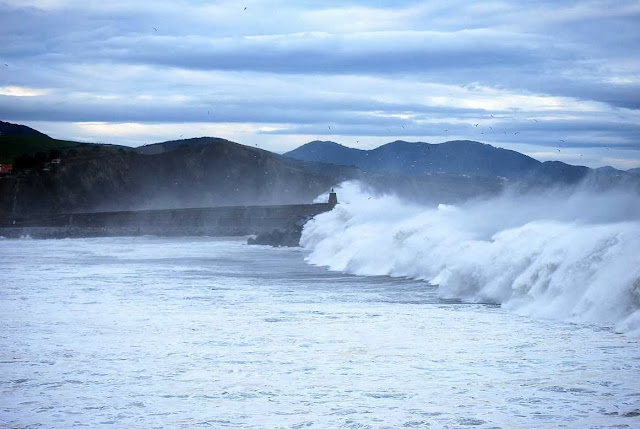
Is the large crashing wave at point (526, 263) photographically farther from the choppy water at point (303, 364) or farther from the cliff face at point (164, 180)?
the cliff face at point (164, 180)

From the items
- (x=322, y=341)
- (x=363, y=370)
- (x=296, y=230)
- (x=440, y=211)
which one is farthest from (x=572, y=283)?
(x=296, y=230)

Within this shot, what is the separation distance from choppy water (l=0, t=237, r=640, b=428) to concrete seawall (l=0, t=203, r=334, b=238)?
41.0 metres

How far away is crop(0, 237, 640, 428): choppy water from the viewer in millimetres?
7535

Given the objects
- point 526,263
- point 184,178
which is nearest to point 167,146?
point 184,178

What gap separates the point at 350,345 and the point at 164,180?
102741 millimetres

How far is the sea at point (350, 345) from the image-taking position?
25.1 ft

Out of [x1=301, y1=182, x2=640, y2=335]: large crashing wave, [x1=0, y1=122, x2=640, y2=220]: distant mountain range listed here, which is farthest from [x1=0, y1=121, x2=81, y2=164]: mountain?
[x1=301, y1=182, x2=640, y2=335]: large crashing wave

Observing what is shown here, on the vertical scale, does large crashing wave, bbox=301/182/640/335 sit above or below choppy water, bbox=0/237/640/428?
above

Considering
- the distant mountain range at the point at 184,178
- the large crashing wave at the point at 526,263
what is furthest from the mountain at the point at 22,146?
the large crashing wave at the point at 526,263

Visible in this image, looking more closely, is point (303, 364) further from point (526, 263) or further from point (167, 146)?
point (167, 146)

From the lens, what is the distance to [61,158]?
101438mm

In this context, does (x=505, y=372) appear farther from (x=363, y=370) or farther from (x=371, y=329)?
(x=371, y=329)

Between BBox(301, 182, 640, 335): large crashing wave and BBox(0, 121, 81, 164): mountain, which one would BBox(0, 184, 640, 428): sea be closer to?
BBox(301, 182, 640, 335): large crashing wave

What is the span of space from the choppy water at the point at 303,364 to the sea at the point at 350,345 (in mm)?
27
